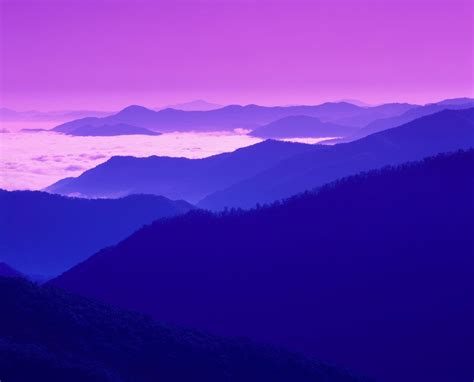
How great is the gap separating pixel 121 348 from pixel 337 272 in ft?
129

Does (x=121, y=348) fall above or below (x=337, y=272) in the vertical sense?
below

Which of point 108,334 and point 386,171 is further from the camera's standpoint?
point 386,171

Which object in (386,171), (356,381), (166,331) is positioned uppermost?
(386,171)

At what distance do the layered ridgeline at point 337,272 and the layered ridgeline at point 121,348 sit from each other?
1637 centimetres

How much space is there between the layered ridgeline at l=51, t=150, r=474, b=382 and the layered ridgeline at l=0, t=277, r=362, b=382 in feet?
53.7

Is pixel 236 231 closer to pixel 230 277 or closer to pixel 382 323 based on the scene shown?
pixel 230 277

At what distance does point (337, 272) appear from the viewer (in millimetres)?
87125

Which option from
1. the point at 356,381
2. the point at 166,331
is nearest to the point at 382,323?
the point at 356,381

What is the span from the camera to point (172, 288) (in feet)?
305

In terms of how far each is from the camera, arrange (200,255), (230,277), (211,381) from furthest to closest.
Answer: (200,255) → (230,277) → (211,381)

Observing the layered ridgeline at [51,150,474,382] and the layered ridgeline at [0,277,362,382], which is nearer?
the layered ridgeline at [0,277,362,382]

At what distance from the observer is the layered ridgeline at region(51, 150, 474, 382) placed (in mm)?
74750

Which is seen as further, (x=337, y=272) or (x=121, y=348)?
(x=337, y=272)

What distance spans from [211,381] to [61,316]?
13.7 metres
